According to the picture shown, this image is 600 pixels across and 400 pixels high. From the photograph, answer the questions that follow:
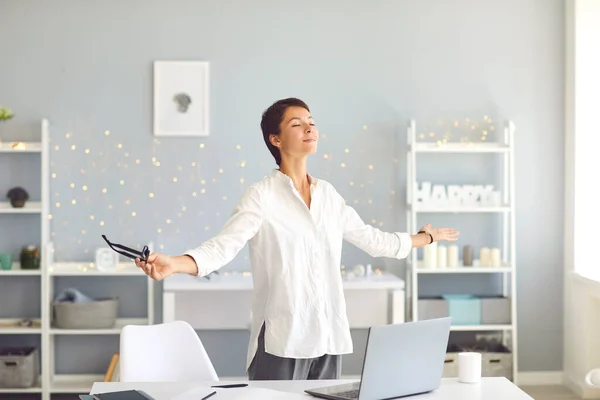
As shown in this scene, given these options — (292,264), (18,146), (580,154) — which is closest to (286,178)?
(292,264)

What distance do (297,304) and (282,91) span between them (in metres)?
2.51

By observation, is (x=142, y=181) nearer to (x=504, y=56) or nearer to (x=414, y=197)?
(x=414, y=197)

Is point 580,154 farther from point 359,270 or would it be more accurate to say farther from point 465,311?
point 359,270

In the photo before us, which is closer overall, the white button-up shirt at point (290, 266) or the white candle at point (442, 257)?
the white button-up shirt at point (290, 266)

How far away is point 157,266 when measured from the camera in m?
2.26

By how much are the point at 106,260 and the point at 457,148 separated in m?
2.07

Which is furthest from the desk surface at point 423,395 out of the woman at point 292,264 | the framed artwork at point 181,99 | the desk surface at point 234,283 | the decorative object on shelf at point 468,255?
the framed artwork at point 181,99

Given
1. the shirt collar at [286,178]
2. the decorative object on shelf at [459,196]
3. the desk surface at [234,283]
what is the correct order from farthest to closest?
the decorative object on shelf at [459,196]
the desk surface at [234,283]
the shirt collar at [286,178]

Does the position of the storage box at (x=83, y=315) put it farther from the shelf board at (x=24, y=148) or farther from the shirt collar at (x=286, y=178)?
the shirt collar at (x=286, y=178)

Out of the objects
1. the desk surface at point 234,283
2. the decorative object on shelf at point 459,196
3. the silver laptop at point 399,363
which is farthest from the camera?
the decorative object on shelf at point 459,196

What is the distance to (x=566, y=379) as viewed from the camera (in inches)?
199

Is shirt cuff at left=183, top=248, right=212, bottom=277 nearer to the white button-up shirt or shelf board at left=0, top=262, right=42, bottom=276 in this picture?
the white button-up shirt

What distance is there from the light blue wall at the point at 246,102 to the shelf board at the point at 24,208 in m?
0.11

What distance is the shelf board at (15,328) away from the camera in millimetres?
4652
